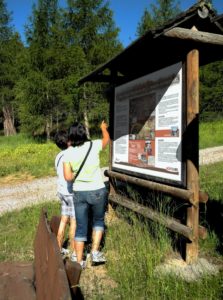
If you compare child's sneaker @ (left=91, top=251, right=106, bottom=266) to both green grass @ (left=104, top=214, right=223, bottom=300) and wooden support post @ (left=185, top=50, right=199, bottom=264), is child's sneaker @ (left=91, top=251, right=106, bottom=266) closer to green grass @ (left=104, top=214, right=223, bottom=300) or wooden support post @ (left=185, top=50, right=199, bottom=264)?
green grass @ (left=104, top=214, right=223, bottom=300)

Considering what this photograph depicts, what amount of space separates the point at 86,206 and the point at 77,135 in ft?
2.93

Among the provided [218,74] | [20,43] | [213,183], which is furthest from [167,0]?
[213,183]

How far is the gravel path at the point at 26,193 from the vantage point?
8.78m

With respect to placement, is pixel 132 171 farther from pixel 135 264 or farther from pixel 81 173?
pixel 135 264

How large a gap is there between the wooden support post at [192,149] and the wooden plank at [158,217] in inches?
3.3

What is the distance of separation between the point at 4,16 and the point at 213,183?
3577 cm

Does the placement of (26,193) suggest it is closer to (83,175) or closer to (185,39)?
(83,175)

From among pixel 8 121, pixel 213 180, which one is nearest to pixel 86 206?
pixel 213 180

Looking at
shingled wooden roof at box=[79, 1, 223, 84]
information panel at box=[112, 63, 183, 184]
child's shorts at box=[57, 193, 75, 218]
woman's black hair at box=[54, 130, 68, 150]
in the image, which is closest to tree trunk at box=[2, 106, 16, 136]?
information panel at box=[112, 63, 183, 184]

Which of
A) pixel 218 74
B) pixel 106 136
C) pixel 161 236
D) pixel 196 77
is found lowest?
pixel 161 236

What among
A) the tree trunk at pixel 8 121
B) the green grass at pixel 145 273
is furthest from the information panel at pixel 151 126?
the tree trunk at pixel 8 121

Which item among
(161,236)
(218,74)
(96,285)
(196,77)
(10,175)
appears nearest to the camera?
(96,285)

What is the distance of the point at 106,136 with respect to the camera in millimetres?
4883

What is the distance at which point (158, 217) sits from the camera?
192 inches
